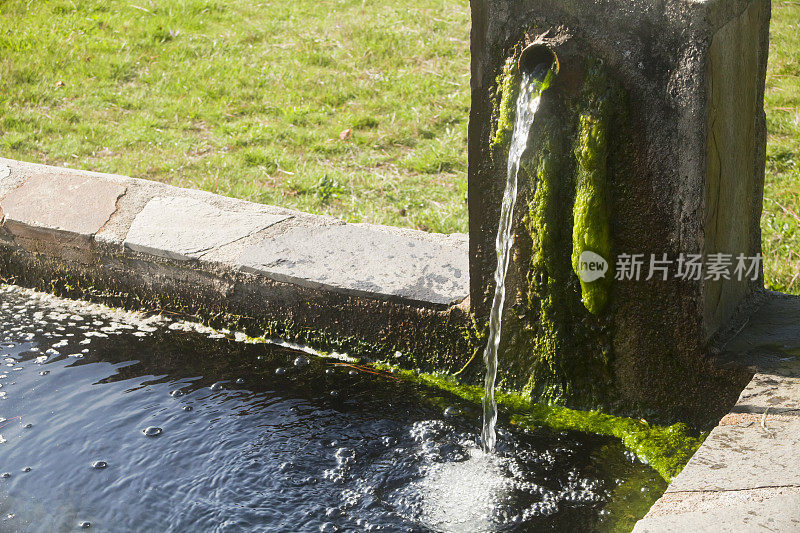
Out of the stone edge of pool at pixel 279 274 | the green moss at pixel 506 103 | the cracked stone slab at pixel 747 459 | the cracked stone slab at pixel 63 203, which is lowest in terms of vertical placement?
the cracked stone slab at pixel 747 459

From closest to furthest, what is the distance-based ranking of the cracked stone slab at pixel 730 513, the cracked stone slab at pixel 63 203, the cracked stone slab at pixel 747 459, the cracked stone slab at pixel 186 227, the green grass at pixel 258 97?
the cracked stone slab at pixel 730 513 < the cracked stone slab at pixel 747 459 < the cracked stone slab at pixel 186 227 < the cracked stone slab at pixel 63 203 < the green grass at pixel 258 97

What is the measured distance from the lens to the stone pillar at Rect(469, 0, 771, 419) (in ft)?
7.50

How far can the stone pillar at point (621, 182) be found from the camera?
2.29 metres

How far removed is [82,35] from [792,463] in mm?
6206

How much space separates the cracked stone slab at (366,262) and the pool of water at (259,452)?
30 centimetres

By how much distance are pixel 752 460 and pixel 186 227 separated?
224 cm

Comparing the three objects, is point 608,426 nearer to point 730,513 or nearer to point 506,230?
point 506,230

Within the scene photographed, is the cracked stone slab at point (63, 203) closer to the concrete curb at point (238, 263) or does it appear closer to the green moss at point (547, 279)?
the concrete curb at point (238, 263)

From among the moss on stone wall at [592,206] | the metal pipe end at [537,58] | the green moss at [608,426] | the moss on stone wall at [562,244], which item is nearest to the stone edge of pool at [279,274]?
the green moss at [608,426]

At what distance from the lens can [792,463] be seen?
2.01 meters

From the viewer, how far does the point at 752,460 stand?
2039 millimetres

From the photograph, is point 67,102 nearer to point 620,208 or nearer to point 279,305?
point 279,305

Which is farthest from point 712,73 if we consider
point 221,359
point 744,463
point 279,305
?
point 221,359

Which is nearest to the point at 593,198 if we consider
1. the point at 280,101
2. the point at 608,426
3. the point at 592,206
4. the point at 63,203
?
the point at 592,206
